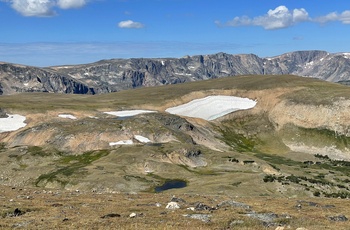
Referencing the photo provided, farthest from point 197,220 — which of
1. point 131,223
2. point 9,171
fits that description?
point 9,171

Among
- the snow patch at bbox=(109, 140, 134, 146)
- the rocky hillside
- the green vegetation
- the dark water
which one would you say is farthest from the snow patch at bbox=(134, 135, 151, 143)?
the dark water

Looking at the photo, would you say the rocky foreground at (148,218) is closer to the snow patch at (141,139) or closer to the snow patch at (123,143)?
the snow patch at (123,143)

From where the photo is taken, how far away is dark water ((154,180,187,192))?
112 meters

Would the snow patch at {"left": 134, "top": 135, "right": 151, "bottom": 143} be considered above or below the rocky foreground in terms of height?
below

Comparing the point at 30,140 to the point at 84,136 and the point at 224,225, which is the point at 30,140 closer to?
the point at 84,136

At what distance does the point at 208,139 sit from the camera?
7721 inches

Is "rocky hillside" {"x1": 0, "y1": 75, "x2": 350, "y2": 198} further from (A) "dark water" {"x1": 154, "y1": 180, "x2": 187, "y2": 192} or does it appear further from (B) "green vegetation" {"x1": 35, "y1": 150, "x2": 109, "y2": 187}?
(A) "dark water" {"x1": 154, "y1": 180, "x2": 187, "y2": 192}

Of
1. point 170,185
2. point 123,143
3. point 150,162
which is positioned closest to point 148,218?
point 170,185

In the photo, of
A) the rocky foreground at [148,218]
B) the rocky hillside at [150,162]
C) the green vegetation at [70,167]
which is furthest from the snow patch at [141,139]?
the rocky foreground at [148,218]

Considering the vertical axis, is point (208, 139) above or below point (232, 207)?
below

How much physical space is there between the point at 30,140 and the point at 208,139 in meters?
83.3

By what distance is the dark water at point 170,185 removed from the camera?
112m

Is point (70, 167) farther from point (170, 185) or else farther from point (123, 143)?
point (170, 185)

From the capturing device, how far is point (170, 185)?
116562 millimetres
